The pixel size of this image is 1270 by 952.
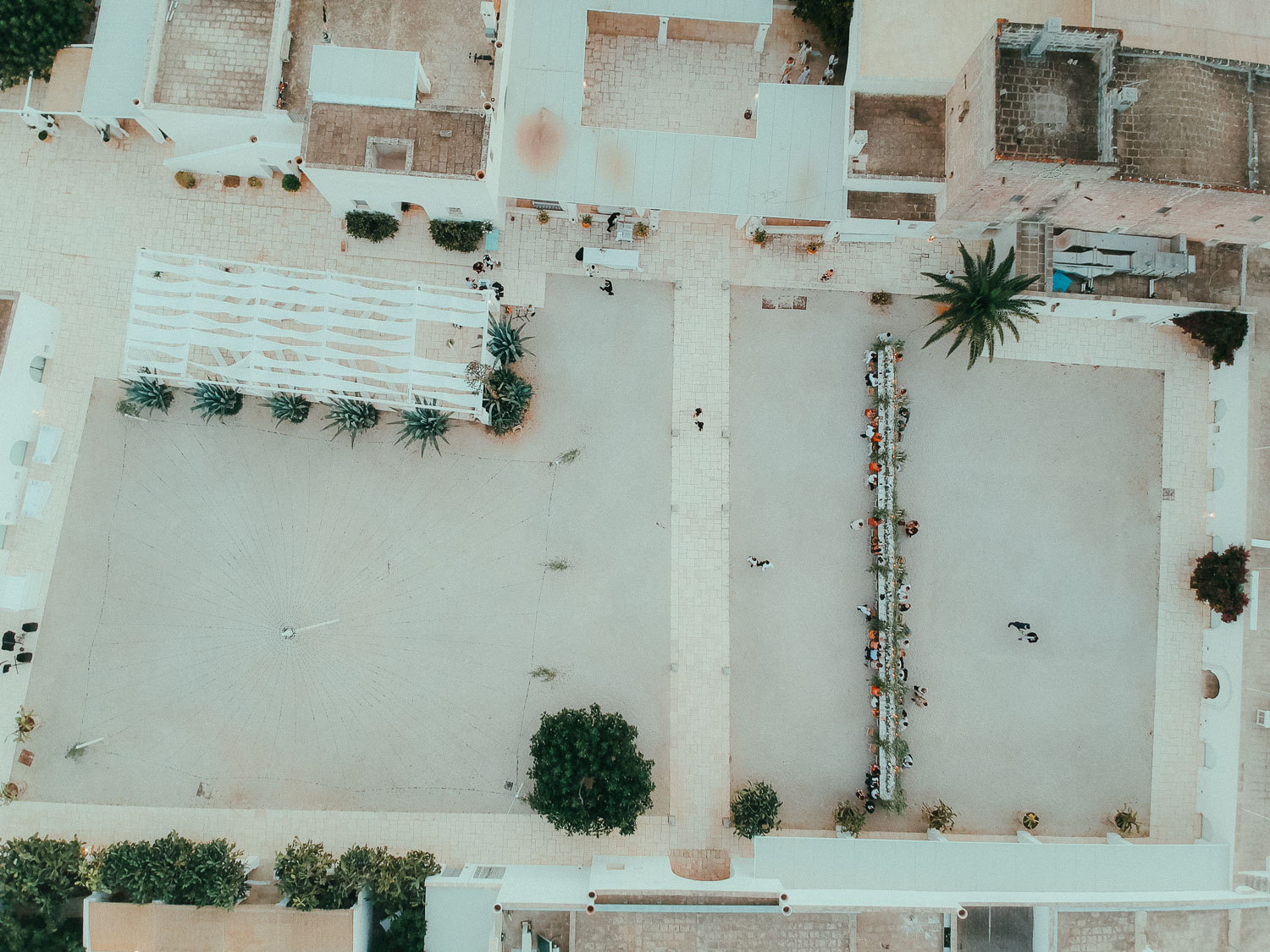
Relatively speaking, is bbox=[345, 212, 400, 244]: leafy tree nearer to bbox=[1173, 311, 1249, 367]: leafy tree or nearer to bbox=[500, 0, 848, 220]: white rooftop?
bbox=[500, 0, 848, 220]: white rooftop

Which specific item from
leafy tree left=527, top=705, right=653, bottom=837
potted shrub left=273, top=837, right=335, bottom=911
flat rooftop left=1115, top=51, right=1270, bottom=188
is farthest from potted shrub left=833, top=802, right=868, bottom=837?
flat rooftop left=1115, top=51, right=1270, bottom=188

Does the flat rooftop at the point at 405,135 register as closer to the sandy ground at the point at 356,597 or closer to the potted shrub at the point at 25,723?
the sandy ground at the point at 356,597

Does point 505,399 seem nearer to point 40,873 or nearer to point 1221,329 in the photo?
point 40,873

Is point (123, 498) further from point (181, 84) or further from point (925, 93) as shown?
point (925, 93)

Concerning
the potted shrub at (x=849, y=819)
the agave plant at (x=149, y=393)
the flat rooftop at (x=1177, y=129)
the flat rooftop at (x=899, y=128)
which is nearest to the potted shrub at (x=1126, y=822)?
the potted shrub at (x=849, y=819)

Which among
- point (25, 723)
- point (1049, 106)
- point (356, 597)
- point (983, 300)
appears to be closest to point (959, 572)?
point (983, 300)

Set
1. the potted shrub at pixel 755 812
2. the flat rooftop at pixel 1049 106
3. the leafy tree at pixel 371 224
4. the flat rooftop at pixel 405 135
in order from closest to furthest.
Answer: the flat rooftop at pixel 1049 106 < the flat rooftop at pixel 405 135 < the potted shrub at pixel 755 812 < the leafy tree at pixel 371 224
